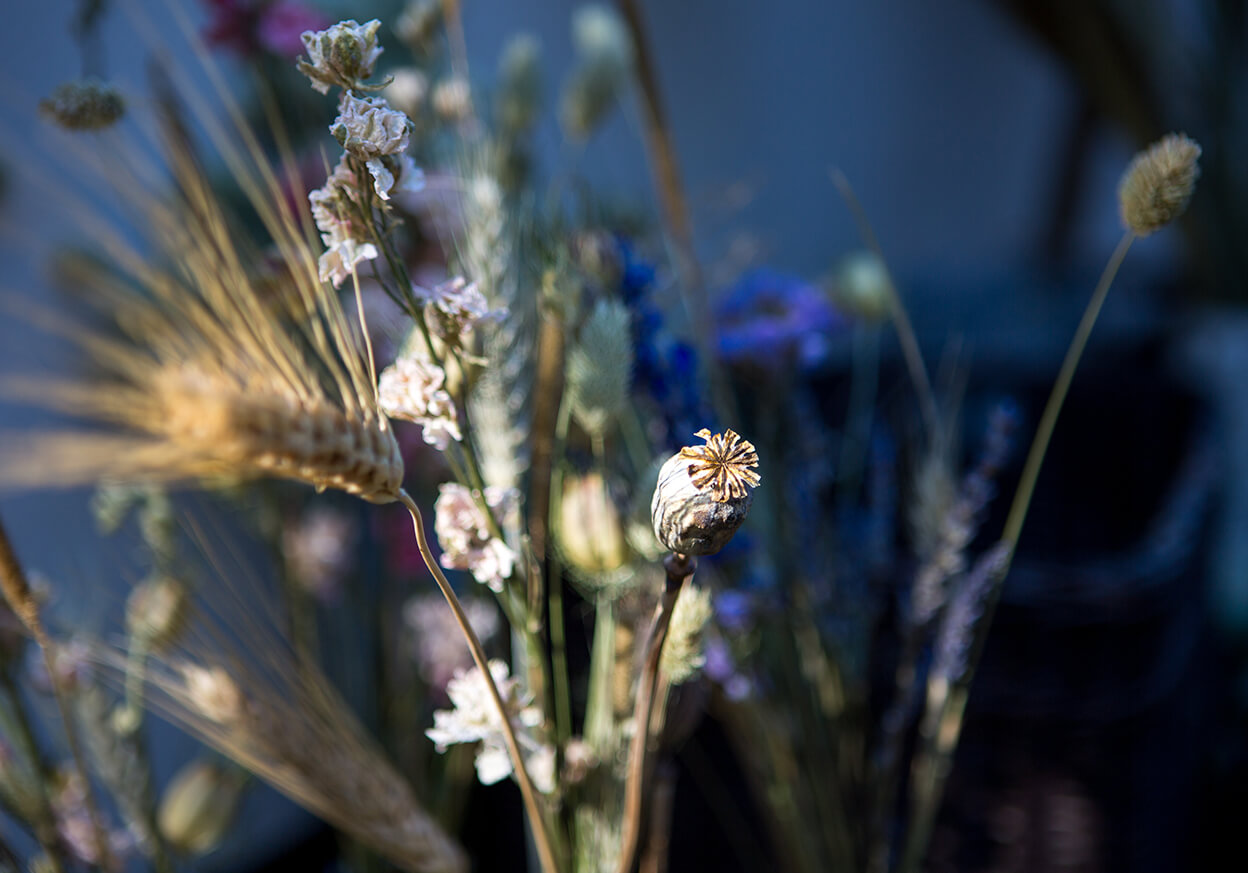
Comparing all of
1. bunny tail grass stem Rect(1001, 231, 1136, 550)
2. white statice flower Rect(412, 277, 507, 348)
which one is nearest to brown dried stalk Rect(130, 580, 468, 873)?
white statice flower Rect(412, 277, 507, 348)

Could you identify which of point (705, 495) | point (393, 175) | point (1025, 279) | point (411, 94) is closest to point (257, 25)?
point (411, 94)

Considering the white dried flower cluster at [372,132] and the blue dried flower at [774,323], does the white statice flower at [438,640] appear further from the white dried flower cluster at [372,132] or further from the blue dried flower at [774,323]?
the white dried flower cluster at [372,132]

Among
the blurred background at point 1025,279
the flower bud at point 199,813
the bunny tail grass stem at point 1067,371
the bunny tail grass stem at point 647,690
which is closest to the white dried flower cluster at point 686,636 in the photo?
the bunny tail grass stem at point 647,690

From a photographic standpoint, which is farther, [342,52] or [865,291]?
[865,291]

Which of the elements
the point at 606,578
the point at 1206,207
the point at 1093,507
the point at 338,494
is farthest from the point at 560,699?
the point at 1206,207

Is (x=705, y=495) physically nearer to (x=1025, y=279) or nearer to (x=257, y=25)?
(x=257, y=25)

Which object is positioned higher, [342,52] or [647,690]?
[342,52]

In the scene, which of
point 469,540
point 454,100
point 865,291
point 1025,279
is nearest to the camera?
point 469,540
